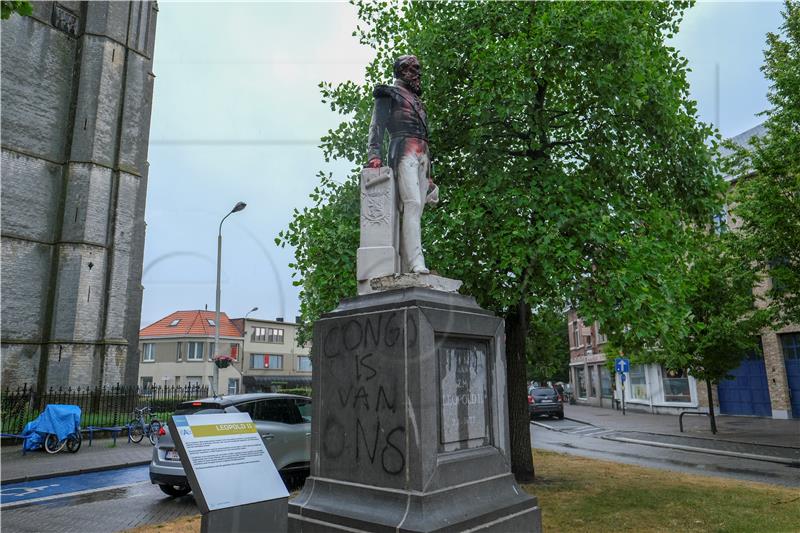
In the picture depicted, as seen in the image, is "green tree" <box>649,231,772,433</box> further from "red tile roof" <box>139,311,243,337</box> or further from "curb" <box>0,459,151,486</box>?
"red tile roof" <box>139,311,243,337</box>

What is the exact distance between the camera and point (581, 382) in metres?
49.3

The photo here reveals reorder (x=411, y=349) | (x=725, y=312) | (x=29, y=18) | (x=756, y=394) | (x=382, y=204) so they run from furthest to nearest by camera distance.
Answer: (x=29, y=18) → (x=756, y=394) → (x=725, y=312) → (x=382, y=204) → (x=411, y=349)

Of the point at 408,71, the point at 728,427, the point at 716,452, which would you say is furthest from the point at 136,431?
the point at 728,427

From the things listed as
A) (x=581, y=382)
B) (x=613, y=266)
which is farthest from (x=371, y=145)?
(x=581, y=382)

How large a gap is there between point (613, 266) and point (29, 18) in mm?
32080

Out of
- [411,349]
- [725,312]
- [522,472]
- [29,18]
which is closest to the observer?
[411,349]

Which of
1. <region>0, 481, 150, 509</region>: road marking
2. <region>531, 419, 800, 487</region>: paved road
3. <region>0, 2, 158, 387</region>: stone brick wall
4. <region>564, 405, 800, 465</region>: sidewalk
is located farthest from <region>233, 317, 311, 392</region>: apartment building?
<region>0, 481, 150, 509</region>: road marking

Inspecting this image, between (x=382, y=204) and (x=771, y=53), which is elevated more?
(x=771, y=53)

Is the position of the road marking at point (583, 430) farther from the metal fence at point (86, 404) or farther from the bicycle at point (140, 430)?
the bicycle at point (140, 430)

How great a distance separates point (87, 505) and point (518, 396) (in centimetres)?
808

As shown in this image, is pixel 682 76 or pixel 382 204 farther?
pixel 682 76

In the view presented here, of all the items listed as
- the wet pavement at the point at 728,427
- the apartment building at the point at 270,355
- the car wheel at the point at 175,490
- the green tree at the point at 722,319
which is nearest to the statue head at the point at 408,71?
the car wheel at the point at 175,490

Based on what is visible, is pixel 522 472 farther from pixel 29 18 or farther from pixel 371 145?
pixel 29 18

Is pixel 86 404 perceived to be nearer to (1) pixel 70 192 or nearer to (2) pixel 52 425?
(2) pixel 52 425
